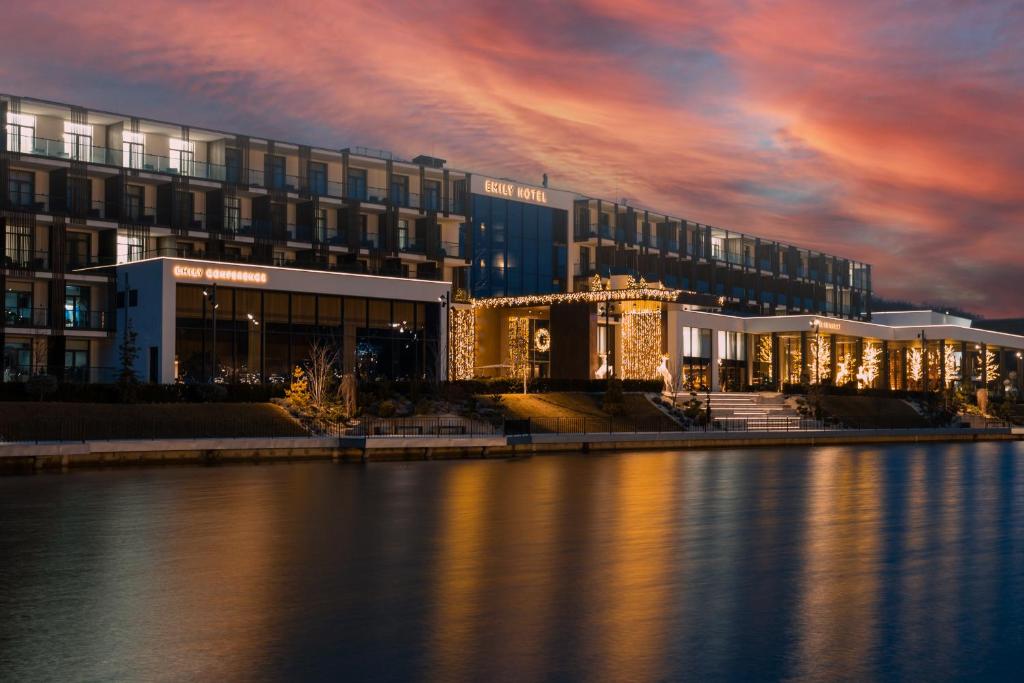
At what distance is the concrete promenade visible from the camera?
37344 mm

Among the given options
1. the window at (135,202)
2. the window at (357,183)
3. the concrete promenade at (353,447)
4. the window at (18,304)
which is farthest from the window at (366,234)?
the concrete promenade at (353,447)

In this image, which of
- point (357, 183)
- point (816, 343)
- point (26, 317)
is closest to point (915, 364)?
point (816, 343)

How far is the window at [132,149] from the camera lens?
71.4 meters

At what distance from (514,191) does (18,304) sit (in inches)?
1598

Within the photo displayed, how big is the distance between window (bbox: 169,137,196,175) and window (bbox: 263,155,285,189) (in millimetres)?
5339

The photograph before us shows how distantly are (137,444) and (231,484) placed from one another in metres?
9.95

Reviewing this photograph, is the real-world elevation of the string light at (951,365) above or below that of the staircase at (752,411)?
above

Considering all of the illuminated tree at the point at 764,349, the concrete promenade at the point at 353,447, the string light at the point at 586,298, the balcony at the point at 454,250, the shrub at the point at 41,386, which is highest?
the balcony at the point at 454,250

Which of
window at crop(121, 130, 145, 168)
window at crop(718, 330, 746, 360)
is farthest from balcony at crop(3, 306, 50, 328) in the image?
window at crop(718, 330, 746, 360)

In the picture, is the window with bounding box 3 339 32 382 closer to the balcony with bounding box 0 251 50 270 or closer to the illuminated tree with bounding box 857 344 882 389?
the balcony with bounding box 0 251 50 270

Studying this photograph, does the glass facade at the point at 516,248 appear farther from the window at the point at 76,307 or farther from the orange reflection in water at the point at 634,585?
the orange reflection in water at the point at 634,585

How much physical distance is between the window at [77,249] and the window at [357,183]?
20077 mm

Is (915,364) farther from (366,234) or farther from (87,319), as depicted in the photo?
(87,319)

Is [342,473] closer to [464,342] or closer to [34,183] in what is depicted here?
[34,183]
